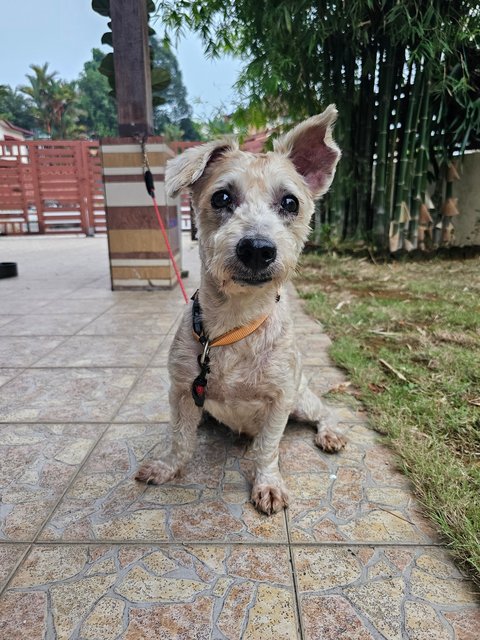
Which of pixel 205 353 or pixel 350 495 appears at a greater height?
pixel 205 353

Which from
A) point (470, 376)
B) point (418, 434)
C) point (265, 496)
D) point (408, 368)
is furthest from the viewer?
point (408, 368)

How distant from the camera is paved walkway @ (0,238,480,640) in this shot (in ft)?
4.32

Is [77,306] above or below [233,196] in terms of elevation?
below

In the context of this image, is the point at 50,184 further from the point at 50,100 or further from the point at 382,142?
the point at 50,100

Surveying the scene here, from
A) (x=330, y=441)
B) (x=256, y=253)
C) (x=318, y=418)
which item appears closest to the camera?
(x=256, y=253)

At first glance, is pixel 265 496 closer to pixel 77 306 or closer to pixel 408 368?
pixel 408 368

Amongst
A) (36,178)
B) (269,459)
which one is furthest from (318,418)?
(36,178)

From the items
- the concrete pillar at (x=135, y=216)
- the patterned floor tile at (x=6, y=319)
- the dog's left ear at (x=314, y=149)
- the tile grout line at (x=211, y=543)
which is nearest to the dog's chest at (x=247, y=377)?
the tile grout line at (x=211, y=543)

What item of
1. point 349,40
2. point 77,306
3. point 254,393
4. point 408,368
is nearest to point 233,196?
point 254,393

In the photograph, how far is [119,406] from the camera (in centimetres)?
275

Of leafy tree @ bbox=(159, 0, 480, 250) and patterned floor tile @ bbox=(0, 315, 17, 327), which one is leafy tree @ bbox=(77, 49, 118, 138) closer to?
leafy tree @ bbox=(159, 0, 480, 250)

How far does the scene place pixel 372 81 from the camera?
7.34 m

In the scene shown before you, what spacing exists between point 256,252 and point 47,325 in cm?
359

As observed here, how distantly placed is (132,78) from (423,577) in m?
5.94
